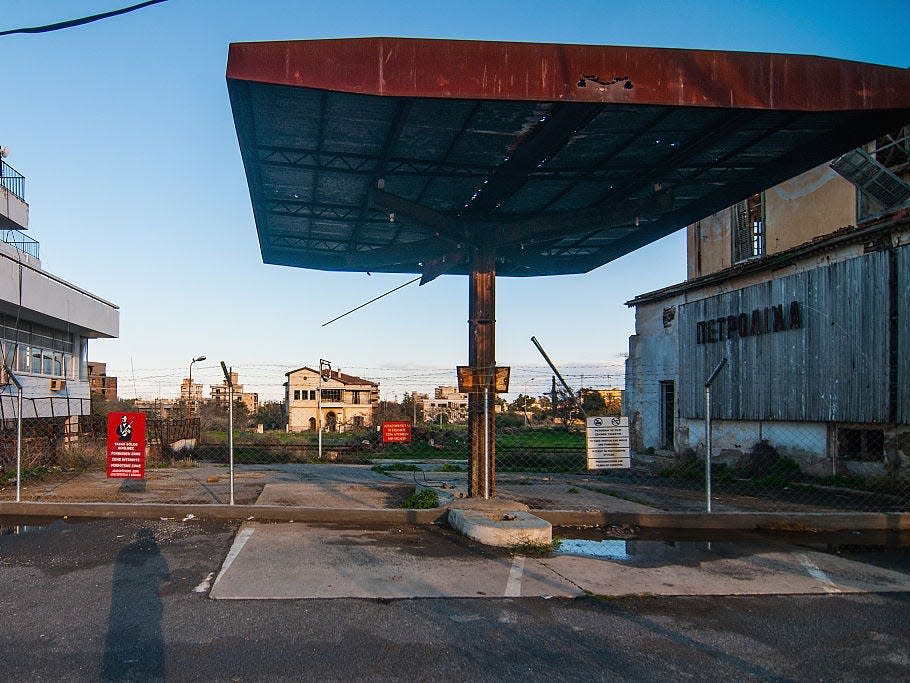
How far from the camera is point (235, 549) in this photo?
9.05 m

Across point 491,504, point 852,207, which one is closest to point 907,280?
point 852,207

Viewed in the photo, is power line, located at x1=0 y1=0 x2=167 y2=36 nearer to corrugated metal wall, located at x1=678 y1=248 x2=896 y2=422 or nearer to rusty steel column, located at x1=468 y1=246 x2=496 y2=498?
rusty steel column, located at x1=468 y1=246 x2=496 y2=498

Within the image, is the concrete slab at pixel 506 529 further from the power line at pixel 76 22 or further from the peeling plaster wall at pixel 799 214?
the peeling plaster wall at pixel 799 214

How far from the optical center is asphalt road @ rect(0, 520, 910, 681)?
5.16 m

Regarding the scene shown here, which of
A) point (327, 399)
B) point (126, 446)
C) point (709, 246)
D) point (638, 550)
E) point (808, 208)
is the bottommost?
point (327, 399)

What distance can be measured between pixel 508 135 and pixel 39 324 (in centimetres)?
2478

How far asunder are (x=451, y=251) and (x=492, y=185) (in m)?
1.98

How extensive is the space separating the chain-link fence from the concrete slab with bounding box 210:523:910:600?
77.8 inches

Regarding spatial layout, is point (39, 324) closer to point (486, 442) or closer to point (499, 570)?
point (486, 442)

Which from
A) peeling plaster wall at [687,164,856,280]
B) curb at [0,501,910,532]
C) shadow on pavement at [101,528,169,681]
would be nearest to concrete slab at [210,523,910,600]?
shadow on pavement at [101,528,169,681]

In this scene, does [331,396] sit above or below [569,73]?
below

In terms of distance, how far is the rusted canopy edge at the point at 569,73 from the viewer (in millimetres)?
8578

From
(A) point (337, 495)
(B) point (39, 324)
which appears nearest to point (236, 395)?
(B) point (39, 324)

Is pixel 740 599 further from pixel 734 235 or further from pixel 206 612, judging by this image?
pixel 734 235
